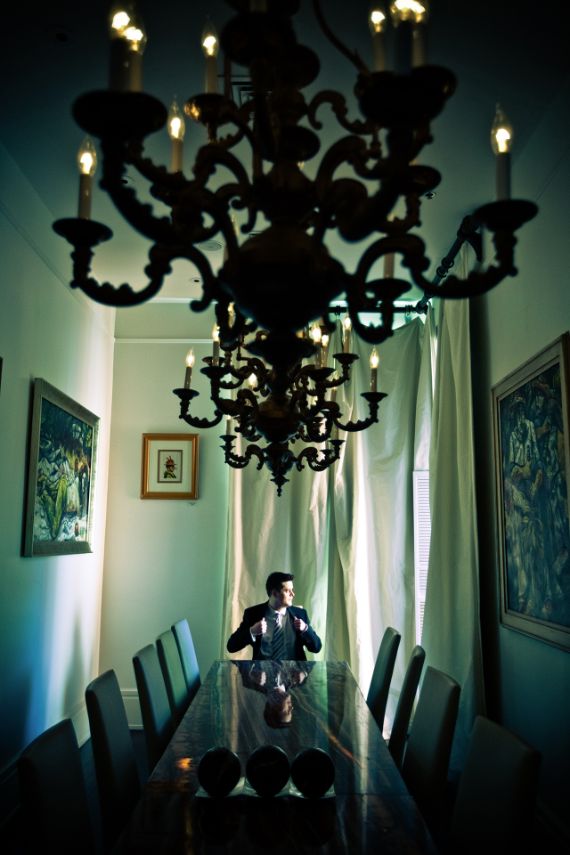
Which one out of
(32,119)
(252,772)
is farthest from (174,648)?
(32,119)

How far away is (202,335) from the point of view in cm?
563

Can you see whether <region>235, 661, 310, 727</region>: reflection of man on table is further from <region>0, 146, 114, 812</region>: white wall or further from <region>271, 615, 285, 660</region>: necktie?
<region>0, 146, 114, 812</region>: white wall

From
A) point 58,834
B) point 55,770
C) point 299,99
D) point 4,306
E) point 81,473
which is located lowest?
point 58,834

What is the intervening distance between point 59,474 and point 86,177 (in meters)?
3.05

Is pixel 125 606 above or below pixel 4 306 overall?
below

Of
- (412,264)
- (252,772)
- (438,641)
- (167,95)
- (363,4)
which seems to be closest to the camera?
(412,264)

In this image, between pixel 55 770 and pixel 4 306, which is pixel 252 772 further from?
pixel 4 306

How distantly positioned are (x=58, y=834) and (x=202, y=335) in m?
4.36

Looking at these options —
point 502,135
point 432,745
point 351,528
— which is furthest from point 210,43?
point 351,528

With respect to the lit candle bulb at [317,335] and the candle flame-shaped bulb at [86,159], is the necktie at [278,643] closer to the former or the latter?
the lit candle bulb at [317,335]

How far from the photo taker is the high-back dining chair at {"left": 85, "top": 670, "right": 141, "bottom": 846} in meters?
2.07

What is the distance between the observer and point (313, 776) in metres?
1.79

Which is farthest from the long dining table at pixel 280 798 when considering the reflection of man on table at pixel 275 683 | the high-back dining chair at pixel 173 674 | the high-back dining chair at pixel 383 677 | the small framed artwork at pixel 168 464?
the small framed artwork at pixel 168 464

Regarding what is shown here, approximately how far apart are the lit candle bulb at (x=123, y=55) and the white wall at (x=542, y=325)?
229cm
